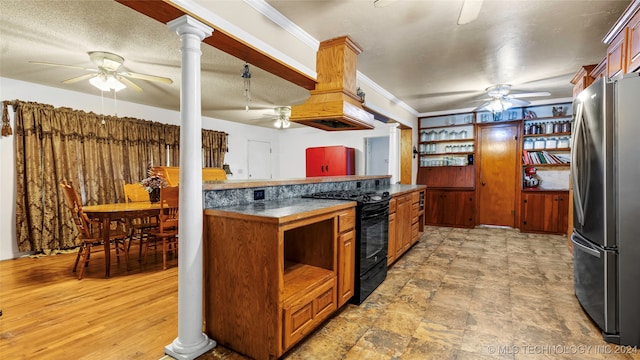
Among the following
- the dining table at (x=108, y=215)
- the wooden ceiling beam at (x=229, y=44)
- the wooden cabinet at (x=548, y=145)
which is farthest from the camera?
the wooden cabinet at (x=548, y=145)

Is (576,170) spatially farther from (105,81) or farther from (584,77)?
(105,81)

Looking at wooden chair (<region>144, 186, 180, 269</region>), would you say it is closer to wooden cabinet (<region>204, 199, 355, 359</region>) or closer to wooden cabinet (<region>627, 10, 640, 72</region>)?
wooden cabinet (<region>204, 199, 355, 359</region>)

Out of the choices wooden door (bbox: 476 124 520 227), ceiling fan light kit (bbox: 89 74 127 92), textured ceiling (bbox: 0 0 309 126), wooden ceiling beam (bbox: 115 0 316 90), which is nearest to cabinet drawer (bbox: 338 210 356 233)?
wooden ceiling beam (bbox: 115 0 316 90)

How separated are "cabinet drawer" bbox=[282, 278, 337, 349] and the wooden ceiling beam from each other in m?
1.80

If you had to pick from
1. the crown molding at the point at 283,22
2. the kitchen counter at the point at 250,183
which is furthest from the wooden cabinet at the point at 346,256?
the crown molding at the point at 283,22

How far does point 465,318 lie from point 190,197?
2.21 meters

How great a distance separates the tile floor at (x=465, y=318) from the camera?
6.03 ft

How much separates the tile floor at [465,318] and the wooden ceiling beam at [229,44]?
2082 millimetres

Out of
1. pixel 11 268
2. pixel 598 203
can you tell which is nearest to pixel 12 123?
pixel 11 268

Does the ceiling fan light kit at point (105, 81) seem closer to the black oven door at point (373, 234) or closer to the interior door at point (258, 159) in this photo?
the black oven door at point (373, 234)

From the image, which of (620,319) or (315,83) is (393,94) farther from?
(620,319)

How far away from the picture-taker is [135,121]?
17.0 ft

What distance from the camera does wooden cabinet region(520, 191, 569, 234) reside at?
202 inches

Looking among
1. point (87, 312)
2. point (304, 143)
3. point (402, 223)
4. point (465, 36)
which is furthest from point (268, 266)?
point (304, 143)
